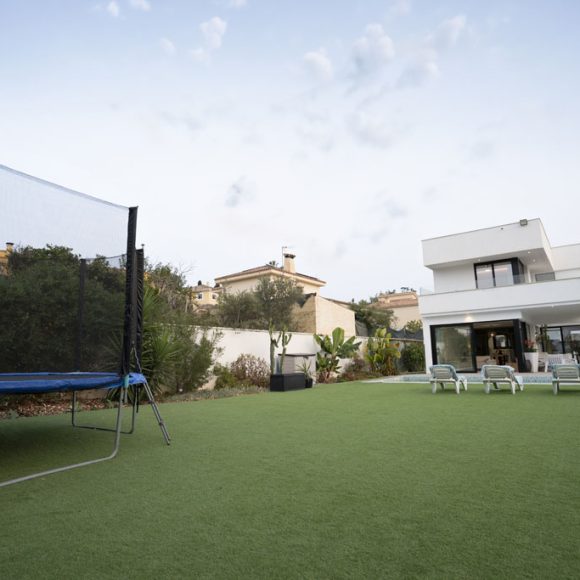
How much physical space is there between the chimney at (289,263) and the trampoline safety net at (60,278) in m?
26.3

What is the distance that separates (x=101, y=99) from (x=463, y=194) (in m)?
13.6

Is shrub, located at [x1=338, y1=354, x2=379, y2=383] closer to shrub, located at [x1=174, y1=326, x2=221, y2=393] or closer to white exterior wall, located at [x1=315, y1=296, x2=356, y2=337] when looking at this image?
white exterior wall, located at [x1=315, y1=296, x2=356, y2=337]

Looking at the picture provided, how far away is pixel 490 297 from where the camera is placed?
1797cm

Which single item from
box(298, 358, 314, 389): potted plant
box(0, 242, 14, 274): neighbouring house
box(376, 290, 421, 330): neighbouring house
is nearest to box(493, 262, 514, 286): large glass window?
box(298, 358, 314, 389): potted plant

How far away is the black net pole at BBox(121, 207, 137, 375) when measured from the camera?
179 inches

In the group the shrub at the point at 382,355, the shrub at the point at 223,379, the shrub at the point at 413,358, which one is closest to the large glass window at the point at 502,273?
the shrub at the point at 382,355

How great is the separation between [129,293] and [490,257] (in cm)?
1915

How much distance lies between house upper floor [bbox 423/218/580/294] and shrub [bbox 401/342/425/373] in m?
4.25

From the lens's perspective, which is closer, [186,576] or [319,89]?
[186,576]

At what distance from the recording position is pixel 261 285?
24578 mm

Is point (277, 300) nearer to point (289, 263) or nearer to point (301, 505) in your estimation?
point (289, 263)

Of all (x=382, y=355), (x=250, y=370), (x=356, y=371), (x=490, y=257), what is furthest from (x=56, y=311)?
(x=490, y=257)

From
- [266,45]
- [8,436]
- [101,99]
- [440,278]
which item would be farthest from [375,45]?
[440,278]

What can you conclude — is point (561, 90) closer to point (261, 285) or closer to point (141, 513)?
point (141, 513)
